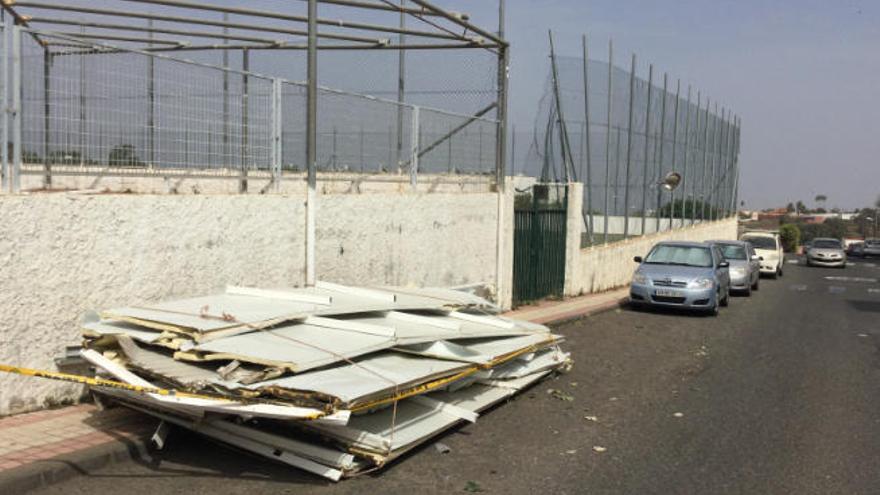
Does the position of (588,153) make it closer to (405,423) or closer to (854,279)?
(405,423)

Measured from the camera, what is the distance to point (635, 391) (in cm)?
902

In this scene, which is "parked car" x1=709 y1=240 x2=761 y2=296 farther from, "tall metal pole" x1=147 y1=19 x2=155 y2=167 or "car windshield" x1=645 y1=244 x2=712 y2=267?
"tall metal pole" x1=147 y1=19 x2=155 y2=167

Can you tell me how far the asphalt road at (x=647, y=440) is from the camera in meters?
5.68

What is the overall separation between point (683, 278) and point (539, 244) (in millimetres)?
2989

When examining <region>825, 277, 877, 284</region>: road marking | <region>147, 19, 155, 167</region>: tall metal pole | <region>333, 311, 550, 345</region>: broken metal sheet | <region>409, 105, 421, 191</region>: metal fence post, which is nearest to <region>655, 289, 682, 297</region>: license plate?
<region>409, 105, 421, 191</region>: metal fence post

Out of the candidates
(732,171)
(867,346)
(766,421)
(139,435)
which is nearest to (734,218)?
(732,171)

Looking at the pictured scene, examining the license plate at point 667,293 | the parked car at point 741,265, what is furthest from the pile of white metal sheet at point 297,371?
the parked car at point 741,265

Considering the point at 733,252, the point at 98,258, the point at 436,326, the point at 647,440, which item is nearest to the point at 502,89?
the point at 436,326

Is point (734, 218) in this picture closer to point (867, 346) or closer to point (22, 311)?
point (867, 346)

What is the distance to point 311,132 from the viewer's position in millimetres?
9242

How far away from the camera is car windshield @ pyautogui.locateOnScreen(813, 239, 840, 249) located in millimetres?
41750

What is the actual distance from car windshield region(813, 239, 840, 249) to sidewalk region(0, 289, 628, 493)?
136 ft

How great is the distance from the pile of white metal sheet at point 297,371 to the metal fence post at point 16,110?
4.30ft

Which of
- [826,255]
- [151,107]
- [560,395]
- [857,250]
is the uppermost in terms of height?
[151,107]
